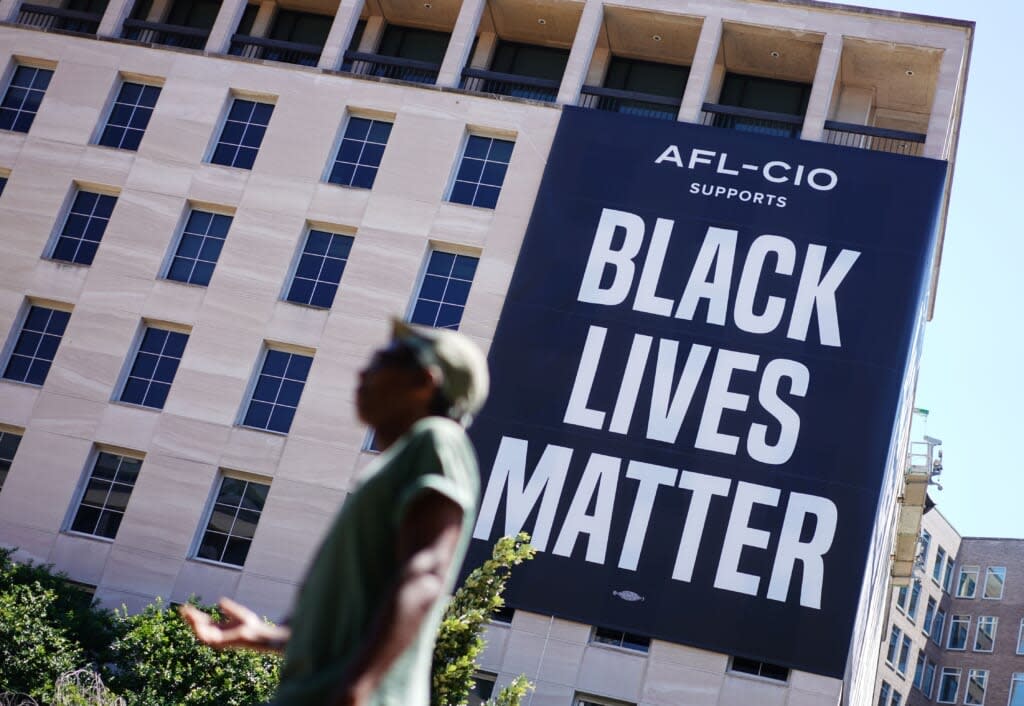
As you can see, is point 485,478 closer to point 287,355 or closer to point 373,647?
point 287,355

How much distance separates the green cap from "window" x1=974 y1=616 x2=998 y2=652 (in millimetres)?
87788

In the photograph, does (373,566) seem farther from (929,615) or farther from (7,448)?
(929,615)

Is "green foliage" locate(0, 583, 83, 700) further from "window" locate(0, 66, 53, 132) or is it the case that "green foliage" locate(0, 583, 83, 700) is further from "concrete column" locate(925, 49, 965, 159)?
"concrete column" locate(925, 49, 965, 159)

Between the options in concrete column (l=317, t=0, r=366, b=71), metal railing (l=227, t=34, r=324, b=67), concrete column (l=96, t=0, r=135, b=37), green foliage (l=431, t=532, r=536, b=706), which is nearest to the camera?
green foliage (l=431, t=532, r=536, b=706)

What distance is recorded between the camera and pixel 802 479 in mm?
29484

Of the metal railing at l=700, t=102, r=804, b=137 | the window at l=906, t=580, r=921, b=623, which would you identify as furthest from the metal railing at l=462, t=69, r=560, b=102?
the window at l=906, t=580, r=921, b=623

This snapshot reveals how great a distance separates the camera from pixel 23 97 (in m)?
37.4

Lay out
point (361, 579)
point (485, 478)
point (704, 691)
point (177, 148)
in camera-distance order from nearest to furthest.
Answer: point (361, 579), point (704, 691), point (485, 478), point (177, 148)

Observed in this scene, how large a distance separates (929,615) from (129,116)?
64747 millimetres

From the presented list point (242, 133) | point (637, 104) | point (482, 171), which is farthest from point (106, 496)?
point (637, 104)

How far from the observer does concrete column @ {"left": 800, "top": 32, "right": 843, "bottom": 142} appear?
1329 inches

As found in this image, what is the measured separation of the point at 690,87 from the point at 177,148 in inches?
535

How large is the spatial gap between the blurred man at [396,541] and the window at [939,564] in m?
87.1

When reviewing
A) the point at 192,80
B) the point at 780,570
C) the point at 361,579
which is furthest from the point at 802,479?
the point at 361,579
